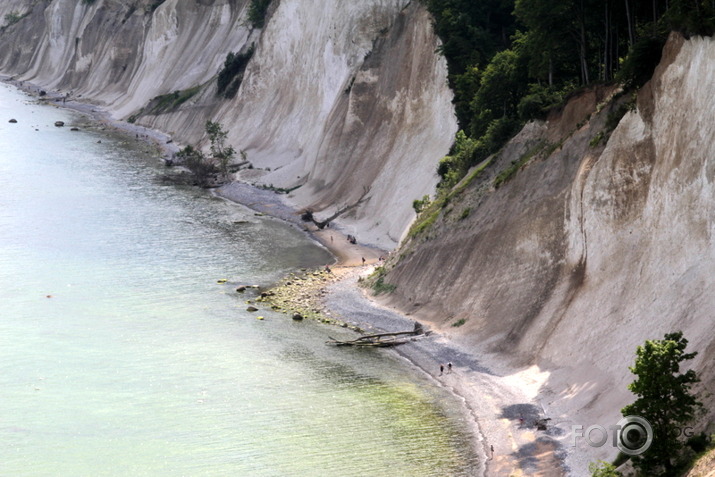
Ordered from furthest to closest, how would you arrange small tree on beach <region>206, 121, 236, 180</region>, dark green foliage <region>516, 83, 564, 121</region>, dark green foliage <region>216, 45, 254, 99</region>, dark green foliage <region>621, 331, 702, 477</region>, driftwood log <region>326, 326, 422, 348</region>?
dark green foliage <region>216, 45, 254, 99</region> → small tree on beach <region>206, 121, 236, 180</region> → dark green foliage <region>516, 83, 564, 121</region> → driftwood log <region>326, 326, 422, 348</region> → dark green foliage <region>621, 331, 702, 477</region>

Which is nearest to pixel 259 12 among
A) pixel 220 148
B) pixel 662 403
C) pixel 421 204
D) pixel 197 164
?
pixel 220 148

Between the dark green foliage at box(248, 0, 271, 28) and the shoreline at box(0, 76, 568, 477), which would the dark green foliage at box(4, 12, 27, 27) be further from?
the shoreline at box(0, 76, 568, 477)

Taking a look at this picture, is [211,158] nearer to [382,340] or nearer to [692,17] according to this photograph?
[382,340]

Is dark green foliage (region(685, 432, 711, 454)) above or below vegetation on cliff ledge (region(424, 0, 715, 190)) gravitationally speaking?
below

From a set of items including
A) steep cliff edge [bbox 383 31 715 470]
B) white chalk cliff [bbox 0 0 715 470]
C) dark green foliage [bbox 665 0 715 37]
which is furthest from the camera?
dark green foliage [bbox 665 0 715 37]

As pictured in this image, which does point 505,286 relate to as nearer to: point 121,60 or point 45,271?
point 45,271

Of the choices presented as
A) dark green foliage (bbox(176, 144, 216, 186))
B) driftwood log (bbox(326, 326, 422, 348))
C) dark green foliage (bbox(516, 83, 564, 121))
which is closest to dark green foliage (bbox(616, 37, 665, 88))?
dark green foliage (bbox(516, 83, 564, 121))

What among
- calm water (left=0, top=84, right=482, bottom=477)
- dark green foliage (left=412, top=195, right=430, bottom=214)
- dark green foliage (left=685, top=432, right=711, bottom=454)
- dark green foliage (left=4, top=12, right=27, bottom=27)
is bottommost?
calm water (left=0, top=84, right=482, bottom=477)

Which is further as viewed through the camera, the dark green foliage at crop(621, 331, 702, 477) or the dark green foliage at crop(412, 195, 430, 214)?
the dark green foliage at crop(412, 195, 430, 214)
